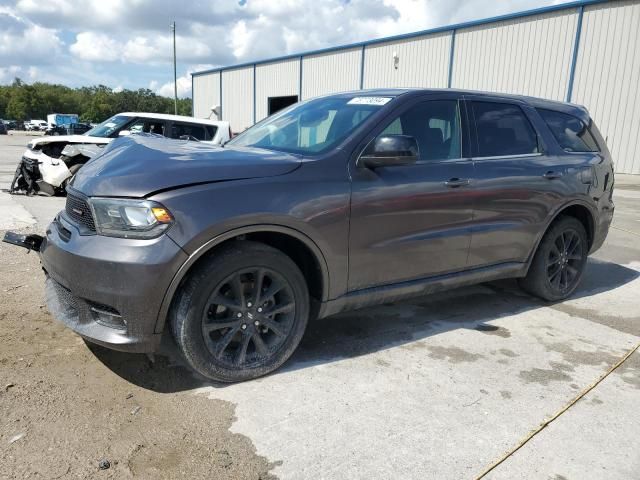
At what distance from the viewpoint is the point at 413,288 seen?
3.74m

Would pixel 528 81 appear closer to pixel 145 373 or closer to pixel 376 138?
pixel 376 138

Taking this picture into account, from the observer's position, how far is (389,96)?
3.75m

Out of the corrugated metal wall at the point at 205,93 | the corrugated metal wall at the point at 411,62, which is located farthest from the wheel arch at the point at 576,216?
the corrugated metal wall at the point at 205,93

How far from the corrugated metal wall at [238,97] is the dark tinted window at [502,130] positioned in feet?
102

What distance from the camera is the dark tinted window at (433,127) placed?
371 centimetres

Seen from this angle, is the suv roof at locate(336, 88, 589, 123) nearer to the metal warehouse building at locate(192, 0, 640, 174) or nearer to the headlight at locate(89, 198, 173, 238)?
the headlight at locate(89, 198, 173, 238)

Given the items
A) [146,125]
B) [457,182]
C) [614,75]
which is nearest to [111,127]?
[146,125]

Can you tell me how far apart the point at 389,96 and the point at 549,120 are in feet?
6.19

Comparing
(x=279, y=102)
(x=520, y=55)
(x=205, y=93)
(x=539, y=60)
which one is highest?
(x=520, y=55)

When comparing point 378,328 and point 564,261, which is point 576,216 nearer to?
point 564,261

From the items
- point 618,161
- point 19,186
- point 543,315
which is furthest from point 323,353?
point 618,161

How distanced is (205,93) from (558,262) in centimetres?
3959

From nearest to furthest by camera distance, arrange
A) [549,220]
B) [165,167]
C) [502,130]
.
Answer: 1. [165,167]
2. [502,130]
3. [549,220]

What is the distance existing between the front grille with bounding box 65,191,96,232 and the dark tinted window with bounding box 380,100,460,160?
2.02 m
